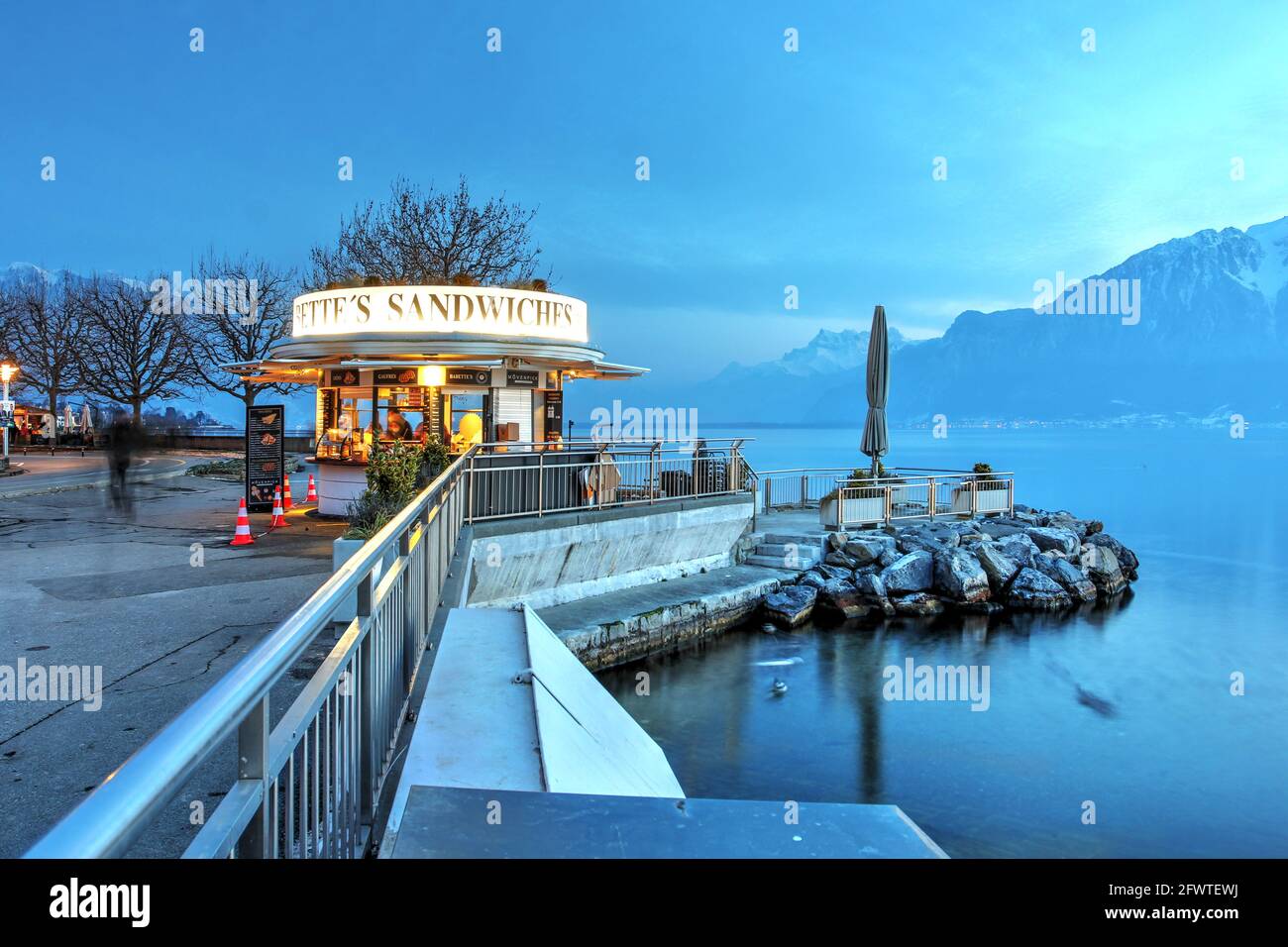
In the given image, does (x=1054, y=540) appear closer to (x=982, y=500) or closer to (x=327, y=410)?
(x=982, y=500)

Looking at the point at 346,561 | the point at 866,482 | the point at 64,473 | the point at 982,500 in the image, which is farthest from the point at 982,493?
the point at 64,473

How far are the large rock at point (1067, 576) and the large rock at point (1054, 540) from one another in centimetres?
Result: 88

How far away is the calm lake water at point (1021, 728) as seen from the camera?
11.5 m

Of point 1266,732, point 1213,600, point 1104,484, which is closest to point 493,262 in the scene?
point 1213,600

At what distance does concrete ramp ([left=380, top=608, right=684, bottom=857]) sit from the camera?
3.91 m

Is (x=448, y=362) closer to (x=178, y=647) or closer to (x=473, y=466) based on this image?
(x=473, y=466)

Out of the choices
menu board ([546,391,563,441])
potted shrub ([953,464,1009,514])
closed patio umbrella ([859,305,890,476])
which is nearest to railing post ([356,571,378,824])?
menu board ([546,391,563,441])

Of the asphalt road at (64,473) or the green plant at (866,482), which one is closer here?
the green plant at (866,482)

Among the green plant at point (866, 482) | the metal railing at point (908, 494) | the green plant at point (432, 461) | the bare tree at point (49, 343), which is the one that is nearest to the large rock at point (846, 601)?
the green plant at point (866, 482)

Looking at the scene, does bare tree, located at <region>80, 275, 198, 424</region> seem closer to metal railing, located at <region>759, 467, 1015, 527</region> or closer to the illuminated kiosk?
the illuminated kiosk

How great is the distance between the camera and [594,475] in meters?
15.8

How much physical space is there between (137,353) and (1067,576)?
56.6 meters

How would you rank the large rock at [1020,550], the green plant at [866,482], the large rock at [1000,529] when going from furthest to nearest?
the large rock at [1000,529], the green plant at [866,482], the large rock at [1020,550]

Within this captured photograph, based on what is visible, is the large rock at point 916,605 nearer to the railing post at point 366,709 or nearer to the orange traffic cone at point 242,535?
the orange traffic cone at point 242,535
